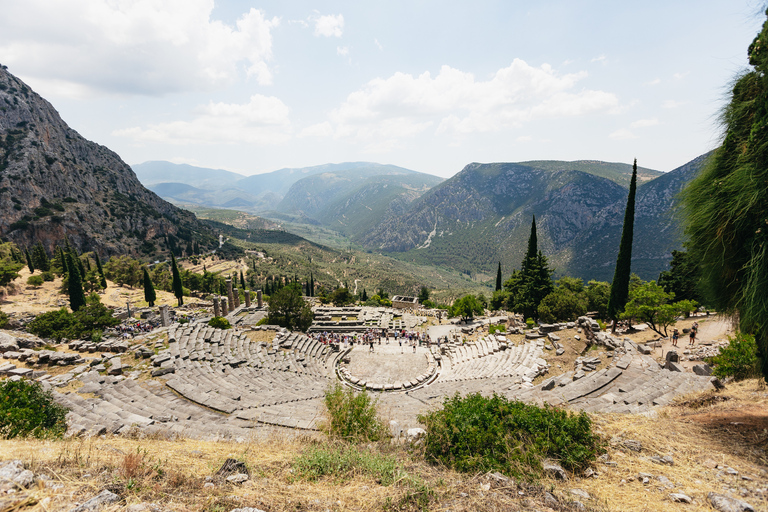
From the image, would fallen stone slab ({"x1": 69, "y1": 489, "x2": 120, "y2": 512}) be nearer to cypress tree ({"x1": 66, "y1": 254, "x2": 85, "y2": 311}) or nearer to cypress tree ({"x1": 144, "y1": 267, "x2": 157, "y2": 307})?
cypress tree ({"x1": 66, "y1": 254, "x2": 85, "y2": 311})

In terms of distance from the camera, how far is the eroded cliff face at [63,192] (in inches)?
3273

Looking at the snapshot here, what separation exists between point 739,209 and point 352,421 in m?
10.6

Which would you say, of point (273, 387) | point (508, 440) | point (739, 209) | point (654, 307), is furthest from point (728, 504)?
point (654, 307)

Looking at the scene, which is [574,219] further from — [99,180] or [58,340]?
[99,180]

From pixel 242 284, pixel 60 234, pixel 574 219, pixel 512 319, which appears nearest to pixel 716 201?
pixel 512 319

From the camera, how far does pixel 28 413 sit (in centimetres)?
834

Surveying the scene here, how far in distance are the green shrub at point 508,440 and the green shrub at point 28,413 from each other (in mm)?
9902

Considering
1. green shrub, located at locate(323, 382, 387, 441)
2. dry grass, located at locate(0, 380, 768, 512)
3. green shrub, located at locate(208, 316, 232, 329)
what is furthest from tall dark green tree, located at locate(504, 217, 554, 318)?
green shrub, located at locate(208, 316, 232, 329)

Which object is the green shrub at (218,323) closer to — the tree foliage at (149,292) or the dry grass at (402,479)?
the dry grass at (402,479)

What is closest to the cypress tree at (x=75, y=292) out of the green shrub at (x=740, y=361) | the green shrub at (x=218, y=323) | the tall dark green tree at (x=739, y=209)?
the green shrub at (x=218, y=323)

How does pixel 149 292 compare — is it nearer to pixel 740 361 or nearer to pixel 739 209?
pixel 739 209

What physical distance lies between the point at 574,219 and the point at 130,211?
725 ft

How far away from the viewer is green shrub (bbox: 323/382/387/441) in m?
9.28

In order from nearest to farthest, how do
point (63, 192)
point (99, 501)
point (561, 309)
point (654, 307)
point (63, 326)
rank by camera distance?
1. point (99, 501)
2. point (654, 307)
3. point (63, 326)
4. point (561, 309)
5. point (63, 192)
